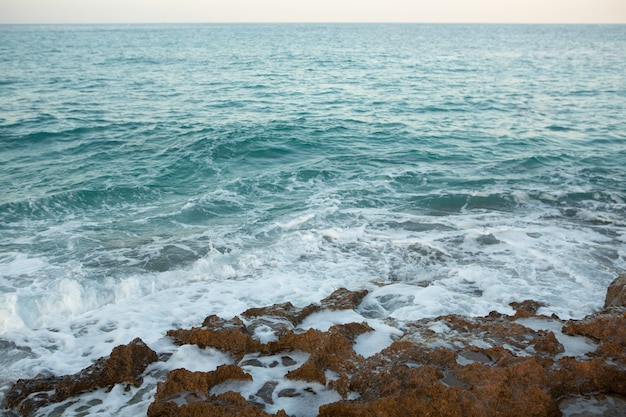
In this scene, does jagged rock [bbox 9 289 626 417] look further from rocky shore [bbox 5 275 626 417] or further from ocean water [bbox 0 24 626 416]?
ocean water [bbox 0 24 626 416]

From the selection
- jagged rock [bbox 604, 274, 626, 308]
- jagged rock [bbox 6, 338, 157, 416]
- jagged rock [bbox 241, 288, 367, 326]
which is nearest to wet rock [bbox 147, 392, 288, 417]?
jagged rock [bbox 6, 338, 157, 416]

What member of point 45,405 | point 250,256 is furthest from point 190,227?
point 45,405

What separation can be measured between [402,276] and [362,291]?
1.35 m

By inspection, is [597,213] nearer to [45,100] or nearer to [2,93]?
[45,100]

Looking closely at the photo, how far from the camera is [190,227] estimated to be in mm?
10102

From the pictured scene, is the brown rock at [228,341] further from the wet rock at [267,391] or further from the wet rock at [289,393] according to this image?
the wet rock at [289,393]

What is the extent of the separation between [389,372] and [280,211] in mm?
7173

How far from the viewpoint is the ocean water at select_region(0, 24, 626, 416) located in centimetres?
677

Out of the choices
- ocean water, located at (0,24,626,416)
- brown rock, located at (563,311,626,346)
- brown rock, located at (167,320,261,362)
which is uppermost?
brown rock, located at (563,311,626,346)

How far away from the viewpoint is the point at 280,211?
11.0 metres

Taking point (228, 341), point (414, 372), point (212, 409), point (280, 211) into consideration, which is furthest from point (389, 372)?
point (280, 211)

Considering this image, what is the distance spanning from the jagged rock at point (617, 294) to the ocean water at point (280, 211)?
476 millimetres

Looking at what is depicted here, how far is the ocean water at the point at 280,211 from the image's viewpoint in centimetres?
677

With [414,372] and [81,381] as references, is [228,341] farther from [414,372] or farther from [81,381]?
[414,372]
